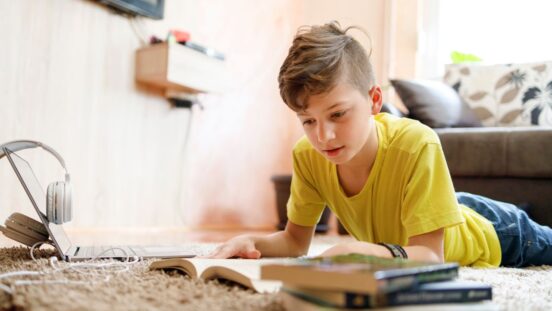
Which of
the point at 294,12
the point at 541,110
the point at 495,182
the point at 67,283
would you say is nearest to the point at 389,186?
the point at 67,283

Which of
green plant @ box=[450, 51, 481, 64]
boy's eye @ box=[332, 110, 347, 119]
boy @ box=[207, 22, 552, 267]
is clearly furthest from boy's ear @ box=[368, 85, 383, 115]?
green plant @ box=[450, 51, 481, 64]

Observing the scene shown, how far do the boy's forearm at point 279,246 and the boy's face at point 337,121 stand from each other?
0.26 metres

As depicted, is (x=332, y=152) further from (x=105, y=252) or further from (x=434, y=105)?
(x=434, y=105)

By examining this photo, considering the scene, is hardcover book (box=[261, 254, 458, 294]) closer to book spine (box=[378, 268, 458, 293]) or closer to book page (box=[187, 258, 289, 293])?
book spine (box=[378, 268, 458, 293])

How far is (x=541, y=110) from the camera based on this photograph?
223 cm

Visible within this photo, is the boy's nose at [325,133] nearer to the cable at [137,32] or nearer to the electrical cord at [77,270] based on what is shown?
the electrical cord at [77,270]

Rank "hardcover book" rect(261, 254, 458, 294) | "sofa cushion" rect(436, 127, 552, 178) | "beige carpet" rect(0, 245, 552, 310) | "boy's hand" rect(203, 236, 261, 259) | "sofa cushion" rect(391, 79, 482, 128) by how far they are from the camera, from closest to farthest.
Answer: "hardcover book" rect(261, 254, 458, 294) → "beige carpet" rect(0, 245, 552, 310) → "boy's hand" rect(203, 236, 261, 259) → "sofa cushion" rect(436, 127, 552, 178) → "sofa cushion" rect(391, 79, 482, 128)

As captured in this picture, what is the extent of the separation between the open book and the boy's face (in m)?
0.24

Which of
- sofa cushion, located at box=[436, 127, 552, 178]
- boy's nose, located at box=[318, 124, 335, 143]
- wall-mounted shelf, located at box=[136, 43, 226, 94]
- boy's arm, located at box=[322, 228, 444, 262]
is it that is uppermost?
wall-mounted shelf, located at box=[136, 43, 226, 94]

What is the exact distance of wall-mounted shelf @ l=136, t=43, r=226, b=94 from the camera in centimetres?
206

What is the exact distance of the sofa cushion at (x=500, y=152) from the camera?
1.68 meters

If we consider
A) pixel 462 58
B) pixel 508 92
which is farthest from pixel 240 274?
pixel 462 58

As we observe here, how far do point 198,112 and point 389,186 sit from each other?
5.52ft

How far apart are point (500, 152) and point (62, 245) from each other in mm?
1437
